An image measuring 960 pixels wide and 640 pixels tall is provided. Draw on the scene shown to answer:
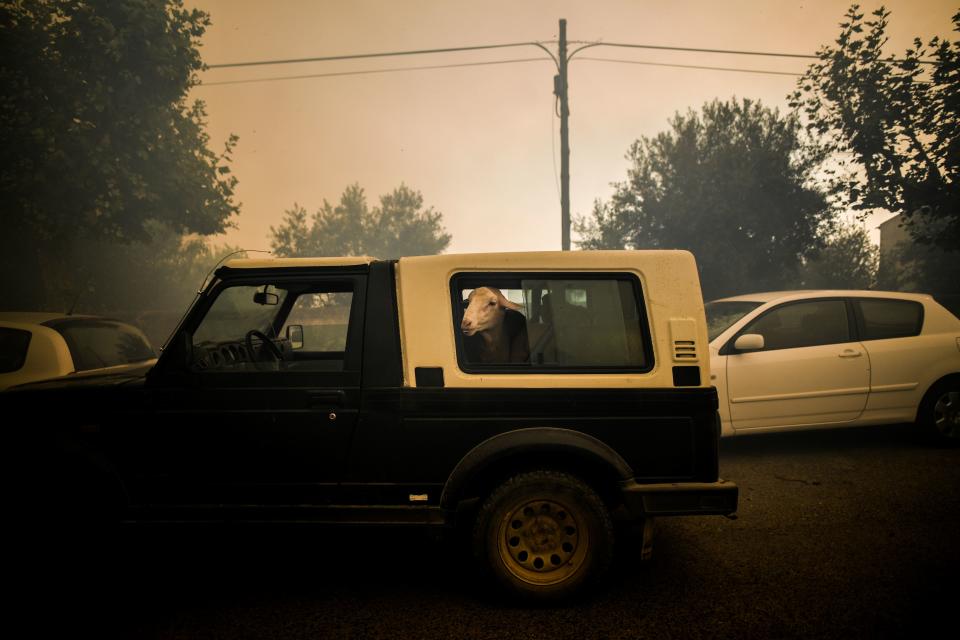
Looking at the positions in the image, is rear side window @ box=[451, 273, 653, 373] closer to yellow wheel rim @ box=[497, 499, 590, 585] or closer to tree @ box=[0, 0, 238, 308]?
yellow wheel rim @ box=[497, 499, 590, 585]

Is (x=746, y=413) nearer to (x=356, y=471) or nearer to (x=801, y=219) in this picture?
(x=356, y=471)

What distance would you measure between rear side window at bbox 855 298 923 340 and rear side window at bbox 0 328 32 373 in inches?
317

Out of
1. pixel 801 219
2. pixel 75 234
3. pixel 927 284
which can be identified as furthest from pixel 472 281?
pixel 927 284

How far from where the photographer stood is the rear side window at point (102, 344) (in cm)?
458

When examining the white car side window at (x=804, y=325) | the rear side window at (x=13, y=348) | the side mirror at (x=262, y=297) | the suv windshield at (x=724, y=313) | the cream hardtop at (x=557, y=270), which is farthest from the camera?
the suv windshield at (x=724, y=313)

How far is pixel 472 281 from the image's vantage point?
107 inches

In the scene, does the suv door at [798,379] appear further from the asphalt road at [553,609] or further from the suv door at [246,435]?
the suv door at [246,435]

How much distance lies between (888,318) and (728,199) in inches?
658

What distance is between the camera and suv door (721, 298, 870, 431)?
5109mm

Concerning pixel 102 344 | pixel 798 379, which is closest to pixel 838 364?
pixel 798 379

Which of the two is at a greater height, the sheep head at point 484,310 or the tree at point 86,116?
the tree at point 86,116

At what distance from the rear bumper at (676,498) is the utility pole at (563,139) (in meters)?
11.8

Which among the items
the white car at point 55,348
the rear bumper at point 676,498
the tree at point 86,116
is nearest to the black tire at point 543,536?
the rear bumper at point 676,498

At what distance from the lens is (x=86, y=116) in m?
13.6
